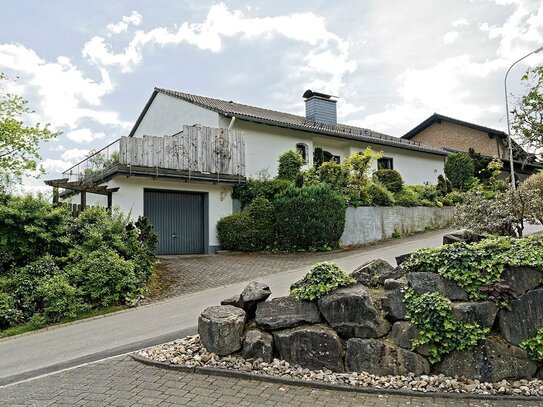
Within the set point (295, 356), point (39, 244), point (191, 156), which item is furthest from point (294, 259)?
point (295, 356)

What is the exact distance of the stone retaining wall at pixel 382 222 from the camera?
16.0 meters

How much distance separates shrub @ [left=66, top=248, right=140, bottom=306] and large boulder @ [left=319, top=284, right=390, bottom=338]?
19.0ft

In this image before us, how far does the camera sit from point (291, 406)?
3.90 metres

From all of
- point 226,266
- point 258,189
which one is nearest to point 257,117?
point 258,189

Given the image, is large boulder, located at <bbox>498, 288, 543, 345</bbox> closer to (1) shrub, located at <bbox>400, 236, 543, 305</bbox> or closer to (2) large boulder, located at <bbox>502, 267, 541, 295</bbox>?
(2) large boulder, located at <bbox>502, 267, 541, 295</bbox>

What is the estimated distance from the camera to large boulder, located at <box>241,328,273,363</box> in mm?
4871

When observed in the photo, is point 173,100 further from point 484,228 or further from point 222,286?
point 484,228

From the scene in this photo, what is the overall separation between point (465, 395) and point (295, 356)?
180cm

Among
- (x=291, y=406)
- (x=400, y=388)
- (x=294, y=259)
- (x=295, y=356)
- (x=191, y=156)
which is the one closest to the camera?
(x=291, y=406)

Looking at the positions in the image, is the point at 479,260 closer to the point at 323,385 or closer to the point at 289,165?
the point at 323,385

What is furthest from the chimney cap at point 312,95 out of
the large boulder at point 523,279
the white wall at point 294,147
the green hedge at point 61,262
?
the large boulder at point 523,279

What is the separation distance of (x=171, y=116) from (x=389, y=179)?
37.3 ft

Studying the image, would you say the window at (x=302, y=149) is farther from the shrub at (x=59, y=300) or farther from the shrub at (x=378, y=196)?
the shrub at (x=59, y=300)

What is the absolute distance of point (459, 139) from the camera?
33.9 metres
